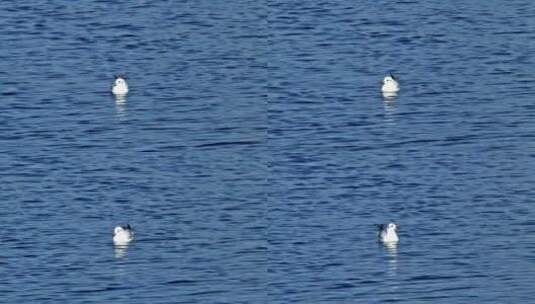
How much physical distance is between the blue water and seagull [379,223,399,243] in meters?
0.21

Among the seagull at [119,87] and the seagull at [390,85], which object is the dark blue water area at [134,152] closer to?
the seagull at [119,87]

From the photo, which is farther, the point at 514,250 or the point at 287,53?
the point at 287,53

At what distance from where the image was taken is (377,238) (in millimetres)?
54031

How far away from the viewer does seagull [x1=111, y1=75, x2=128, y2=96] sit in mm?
63750

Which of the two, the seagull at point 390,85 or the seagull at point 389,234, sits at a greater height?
the seagull at point 390,85

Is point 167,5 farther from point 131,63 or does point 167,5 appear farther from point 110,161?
point 110,161

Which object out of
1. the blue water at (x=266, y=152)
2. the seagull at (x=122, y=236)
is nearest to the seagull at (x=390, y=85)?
the blue water at (x=266, y=152)

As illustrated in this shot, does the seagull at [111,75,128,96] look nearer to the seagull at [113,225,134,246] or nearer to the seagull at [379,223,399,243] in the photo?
the seagull at [113,225,134,246]

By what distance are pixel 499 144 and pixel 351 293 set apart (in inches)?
362

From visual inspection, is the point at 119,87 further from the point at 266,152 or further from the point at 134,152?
the point at 266,152

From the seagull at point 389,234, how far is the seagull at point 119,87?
37.8 ft

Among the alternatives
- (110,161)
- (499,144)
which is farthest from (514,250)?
(110,161)

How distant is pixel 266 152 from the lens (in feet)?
194

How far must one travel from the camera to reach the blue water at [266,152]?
2071 inches
